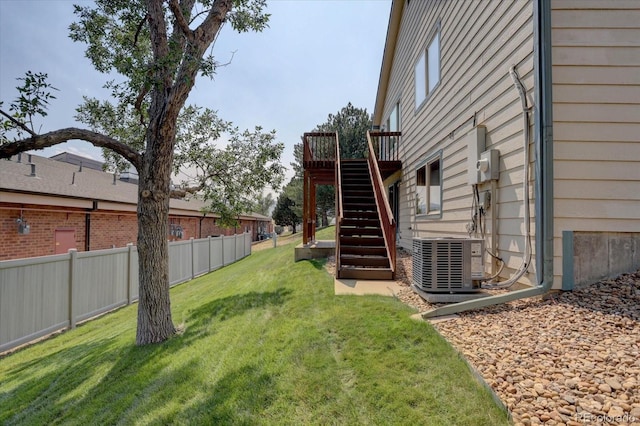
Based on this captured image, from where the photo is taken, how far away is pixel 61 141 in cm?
389

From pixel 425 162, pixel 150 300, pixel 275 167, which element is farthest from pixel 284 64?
pixel 150 300

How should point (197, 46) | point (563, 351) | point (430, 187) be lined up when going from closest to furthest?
point (563, 351) < point (197, 46) < point (430, 187)

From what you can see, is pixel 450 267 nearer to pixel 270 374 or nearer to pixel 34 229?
pixel 270 374

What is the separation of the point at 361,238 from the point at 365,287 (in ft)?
5.33

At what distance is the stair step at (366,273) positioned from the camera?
5332 mm

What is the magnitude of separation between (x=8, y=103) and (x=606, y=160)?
6818 millimetres

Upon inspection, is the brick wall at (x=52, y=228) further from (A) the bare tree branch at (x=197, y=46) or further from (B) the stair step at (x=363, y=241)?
(A) the bare tree branch at (x=197, y=46)

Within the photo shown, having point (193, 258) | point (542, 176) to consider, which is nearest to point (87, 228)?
point (193, 258)

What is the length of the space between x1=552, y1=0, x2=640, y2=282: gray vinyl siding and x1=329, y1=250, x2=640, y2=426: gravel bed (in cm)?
57

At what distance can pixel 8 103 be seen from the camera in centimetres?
347

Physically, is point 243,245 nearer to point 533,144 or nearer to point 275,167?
point 275,167

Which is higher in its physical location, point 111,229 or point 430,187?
point 430,187

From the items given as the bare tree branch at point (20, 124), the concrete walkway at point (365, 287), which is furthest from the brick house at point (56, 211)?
the concrete walkway at point (365, 287)

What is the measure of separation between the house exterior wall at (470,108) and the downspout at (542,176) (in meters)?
0.16
